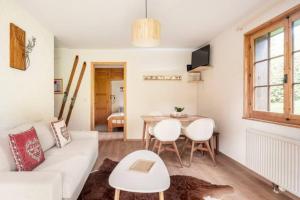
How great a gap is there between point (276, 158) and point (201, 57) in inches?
111

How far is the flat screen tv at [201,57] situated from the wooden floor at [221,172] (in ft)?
6.69

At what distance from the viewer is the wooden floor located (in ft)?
7.35

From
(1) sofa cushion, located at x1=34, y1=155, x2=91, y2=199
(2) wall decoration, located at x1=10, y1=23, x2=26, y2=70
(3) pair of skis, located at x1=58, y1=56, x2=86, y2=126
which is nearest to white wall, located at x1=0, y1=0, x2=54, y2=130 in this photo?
(2) wall decoration, located at x1=10, y1=23, x2=26, y2=70

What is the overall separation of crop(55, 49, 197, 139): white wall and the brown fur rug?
259 cm

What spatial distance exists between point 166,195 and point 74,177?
1023 millimetres

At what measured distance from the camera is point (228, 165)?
3221 mm

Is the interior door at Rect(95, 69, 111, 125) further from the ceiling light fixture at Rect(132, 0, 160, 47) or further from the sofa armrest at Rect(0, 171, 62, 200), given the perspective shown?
the sofa armrest at Rect(0, 171, 62, 200)

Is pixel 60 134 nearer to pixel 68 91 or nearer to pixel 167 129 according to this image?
pixel 167 129

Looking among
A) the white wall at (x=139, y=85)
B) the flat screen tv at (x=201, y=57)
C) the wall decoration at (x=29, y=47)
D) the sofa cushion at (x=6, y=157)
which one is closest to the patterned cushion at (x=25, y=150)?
the sofa cushion at (x=6, y=157)

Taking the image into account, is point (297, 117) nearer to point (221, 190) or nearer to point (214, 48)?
point (221, 190)

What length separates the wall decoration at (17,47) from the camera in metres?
2.42

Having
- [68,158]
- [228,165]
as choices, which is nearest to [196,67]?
[228,165]

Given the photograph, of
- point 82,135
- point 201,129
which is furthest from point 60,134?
point 201,129

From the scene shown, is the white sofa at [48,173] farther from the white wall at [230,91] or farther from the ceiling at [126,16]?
the white wall at [230,91]
